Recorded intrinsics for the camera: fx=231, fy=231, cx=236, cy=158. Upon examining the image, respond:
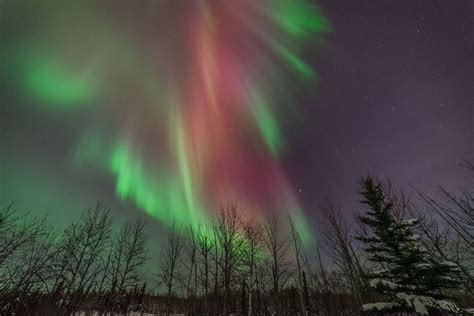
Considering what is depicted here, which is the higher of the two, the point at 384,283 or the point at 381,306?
the point at 384,283

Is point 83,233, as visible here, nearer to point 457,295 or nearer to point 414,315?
point 414,315

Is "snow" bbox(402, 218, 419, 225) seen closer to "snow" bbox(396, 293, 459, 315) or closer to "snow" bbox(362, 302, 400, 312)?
"snow" bbox(396, 293, 459, 315)

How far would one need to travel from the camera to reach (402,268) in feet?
57.8

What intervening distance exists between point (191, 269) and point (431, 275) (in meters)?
23.6

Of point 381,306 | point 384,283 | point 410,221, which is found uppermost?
point 410,221

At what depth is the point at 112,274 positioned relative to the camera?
2658 centimetres

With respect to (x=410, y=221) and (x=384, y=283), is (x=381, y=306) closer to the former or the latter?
(x=384, y=283)

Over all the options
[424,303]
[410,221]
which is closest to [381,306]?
[424,303]

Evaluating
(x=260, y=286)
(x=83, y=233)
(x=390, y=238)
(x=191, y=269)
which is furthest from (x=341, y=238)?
(x=83, y=233)

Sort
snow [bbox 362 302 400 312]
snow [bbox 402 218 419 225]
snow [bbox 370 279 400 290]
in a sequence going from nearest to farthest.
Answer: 1. snow [bbox 362 302 400 312]
2. snow [bbox 370 279 400 290]
3. snow [bbox 402 218 419 225]

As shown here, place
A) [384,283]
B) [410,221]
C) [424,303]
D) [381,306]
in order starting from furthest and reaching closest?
[410,221] → [384,283] → [381,306] → [424,303]

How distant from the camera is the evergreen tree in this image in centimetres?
1609

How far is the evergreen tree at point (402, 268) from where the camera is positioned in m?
16.1

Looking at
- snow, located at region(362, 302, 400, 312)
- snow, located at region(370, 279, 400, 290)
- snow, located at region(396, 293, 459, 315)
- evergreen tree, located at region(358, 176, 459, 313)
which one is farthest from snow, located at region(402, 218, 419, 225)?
snow, located at region(362, 302, 400, 312)
